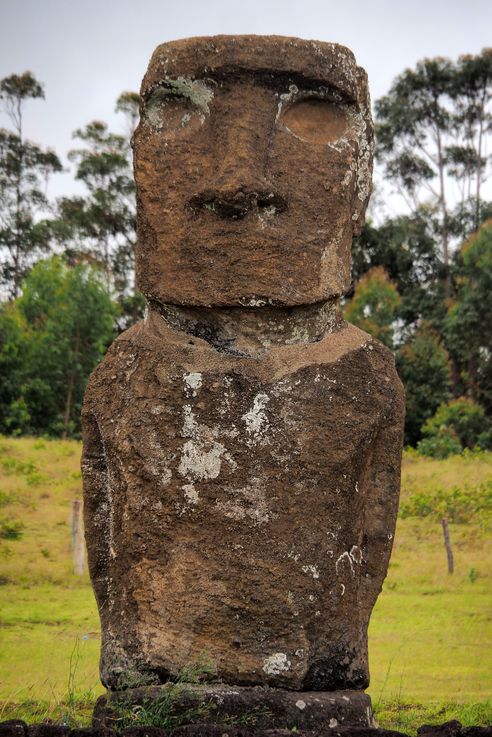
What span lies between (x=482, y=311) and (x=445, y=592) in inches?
637

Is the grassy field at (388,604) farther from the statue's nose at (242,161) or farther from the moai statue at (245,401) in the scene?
the statue's nose at (242,161)

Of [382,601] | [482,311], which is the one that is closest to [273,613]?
[382,601]

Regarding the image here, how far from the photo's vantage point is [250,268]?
446 centimetres

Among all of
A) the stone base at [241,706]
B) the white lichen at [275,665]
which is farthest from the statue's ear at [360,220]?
the stone base at [241,706]

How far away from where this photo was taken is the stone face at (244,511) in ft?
14.2

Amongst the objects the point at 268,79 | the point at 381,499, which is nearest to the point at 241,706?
the point at 381,499

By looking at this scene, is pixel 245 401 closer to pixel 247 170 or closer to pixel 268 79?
pixel 247 170

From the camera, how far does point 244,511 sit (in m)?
4.33

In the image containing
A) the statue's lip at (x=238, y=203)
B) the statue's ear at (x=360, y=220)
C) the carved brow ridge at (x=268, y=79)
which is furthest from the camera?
the statue's ear at (x=360, y=220)

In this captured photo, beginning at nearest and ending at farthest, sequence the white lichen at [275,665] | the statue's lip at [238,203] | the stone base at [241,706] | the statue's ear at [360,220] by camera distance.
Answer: the stone base at [241,706]
the white lichen at [275,665]
the statue's lip at [238,203]
the statue's ear at [360,220]

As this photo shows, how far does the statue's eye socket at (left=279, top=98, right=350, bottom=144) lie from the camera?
4.63 meters

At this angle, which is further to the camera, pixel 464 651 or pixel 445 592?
pixel 445 592

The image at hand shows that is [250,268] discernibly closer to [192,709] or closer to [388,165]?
[192,709]

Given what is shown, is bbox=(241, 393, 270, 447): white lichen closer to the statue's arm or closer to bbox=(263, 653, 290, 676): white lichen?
the statue's arm
